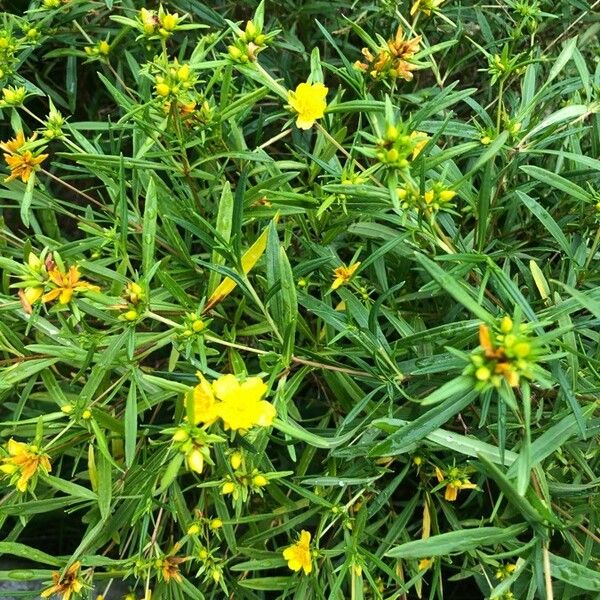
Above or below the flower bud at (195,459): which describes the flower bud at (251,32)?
above

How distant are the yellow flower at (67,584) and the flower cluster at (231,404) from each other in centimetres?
72

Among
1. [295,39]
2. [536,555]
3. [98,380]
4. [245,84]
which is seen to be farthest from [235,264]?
[295,39]

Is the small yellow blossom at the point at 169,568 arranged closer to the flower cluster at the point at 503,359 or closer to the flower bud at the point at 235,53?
the flower cluster at the point at 503,359

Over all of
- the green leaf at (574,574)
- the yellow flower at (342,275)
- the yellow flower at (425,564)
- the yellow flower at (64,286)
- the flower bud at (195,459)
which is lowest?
the yellow flower at (425,564)

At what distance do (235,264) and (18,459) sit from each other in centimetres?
63

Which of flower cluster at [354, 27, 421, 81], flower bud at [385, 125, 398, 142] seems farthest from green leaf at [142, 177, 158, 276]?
flower cluster at [354, 27, 421, 81]

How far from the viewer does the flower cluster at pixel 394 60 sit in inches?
64.5

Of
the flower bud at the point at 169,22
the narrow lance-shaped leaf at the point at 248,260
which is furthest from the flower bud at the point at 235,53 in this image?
the narrow lance-shaped leaf at the point at 248,260

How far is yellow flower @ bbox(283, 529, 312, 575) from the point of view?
158 cm

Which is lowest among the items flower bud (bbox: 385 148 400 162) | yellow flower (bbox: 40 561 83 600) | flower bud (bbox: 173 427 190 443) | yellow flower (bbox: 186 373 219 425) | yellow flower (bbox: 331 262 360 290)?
yellow flower (bbox: 40 561 83 600)

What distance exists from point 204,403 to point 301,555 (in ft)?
2.22

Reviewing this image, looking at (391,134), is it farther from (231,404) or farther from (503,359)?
(231,404)

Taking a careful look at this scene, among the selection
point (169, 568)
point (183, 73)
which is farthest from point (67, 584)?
point (183, 73)

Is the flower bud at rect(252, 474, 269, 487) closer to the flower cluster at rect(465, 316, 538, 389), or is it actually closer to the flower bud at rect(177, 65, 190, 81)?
the flower cluster at rect(465, 316, 538, 389)
